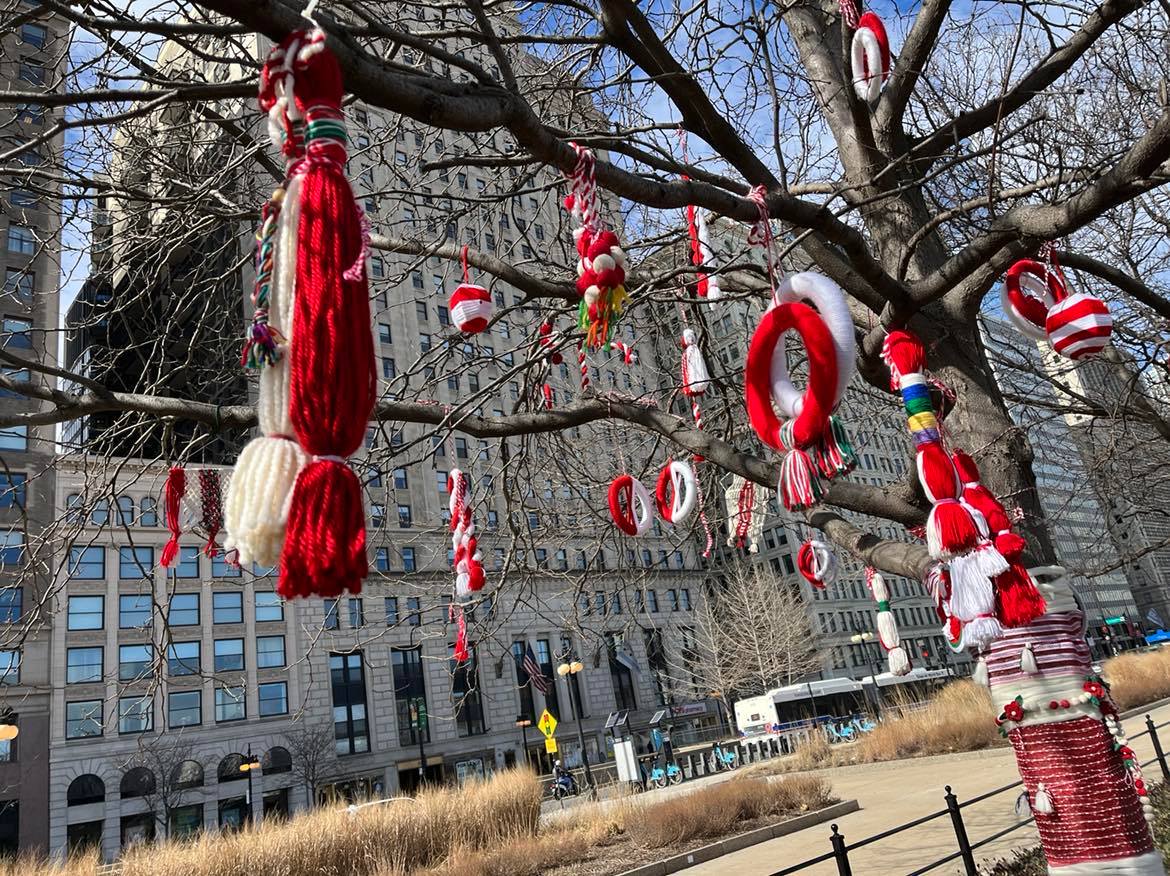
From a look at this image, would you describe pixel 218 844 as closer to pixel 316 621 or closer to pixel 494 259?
pixel 494 259

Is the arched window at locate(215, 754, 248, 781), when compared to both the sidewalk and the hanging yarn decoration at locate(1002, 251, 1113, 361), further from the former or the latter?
the hanging yarn decoration at locate(1002, 251, 1113, 361)

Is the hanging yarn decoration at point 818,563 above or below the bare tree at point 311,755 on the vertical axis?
above

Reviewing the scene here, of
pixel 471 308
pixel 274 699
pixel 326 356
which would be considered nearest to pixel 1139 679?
pixel 471 308

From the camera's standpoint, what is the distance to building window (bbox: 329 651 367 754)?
136 ft

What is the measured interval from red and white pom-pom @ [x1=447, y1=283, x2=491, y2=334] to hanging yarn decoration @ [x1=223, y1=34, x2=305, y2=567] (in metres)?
2.45

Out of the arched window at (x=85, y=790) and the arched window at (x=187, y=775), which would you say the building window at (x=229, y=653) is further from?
the arched window at (x=85, y=790)

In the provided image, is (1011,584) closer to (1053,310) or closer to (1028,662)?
(1028,662)

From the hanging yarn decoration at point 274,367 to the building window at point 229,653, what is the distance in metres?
41.9

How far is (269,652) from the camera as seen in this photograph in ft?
134

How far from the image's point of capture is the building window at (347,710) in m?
41.5

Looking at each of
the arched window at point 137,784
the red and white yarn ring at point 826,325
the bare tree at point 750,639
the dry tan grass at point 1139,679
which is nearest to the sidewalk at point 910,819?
the dry tan grass at point 1139,679

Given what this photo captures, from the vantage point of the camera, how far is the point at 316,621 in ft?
129

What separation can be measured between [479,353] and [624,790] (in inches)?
669

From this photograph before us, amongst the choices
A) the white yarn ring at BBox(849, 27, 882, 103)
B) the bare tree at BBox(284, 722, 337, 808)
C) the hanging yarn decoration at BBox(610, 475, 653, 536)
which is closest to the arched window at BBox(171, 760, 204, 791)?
the bare tree at BBox(284, 722, 337, 808)
